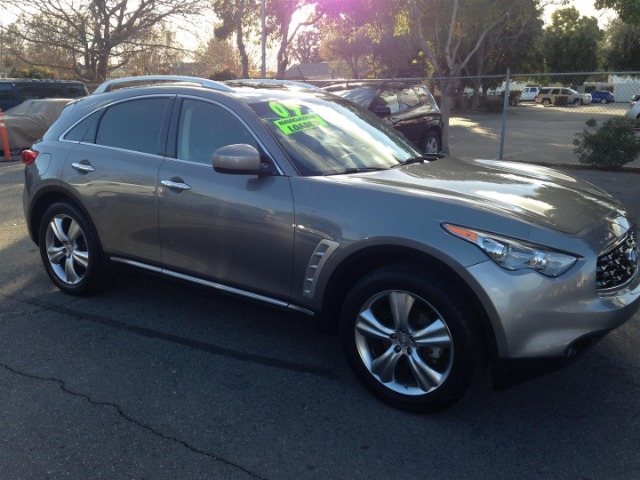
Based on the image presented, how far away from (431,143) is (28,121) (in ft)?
34.3

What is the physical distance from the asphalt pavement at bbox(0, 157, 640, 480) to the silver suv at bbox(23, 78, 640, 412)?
0.31 m

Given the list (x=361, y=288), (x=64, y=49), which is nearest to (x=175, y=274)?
(x=361, y=288)

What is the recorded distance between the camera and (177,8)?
30.0 metres

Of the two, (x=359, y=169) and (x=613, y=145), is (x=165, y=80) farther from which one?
(x=613, y=145)

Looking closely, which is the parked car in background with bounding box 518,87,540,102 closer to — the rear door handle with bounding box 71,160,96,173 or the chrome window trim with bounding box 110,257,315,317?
the rear door handle with bounding box 71,160,96,173

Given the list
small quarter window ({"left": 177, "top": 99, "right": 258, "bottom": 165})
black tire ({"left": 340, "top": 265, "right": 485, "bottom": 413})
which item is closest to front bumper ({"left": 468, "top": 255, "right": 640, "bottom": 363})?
black tire ({"left": 340, "top": 265, "right": 485, "bottom": 413})

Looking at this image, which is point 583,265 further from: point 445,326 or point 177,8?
point 177,8

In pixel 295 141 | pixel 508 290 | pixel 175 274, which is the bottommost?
pixel 175 274

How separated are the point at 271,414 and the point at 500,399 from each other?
4.21 ft

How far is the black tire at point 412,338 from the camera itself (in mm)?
2885

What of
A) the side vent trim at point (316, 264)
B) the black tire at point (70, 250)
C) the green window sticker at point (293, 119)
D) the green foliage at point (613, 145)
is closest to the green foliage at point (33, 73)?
the green foliage at point (613, 145)

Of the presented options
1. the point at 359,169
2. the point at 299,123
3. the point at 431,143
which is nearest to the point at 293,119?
the point at 299,123

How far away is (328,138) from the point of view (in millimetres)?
3914

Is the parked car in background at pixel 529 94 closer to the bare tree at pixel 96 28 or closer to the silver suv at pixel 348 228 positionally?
the bare tree at pixel 96 28
